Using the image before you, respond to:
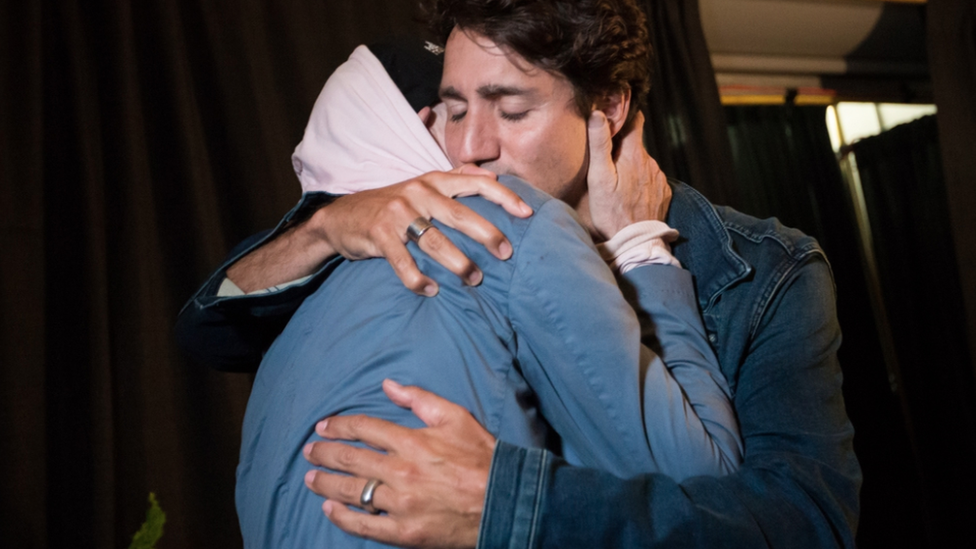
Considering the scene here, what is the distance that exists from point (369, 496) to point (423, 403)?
11 centimetres

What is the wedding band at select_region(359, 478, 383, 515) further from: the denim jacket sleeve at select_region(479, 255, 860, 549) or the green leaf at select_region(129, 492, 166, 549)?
the green leaf at select_region(129, 492, 166, 549)

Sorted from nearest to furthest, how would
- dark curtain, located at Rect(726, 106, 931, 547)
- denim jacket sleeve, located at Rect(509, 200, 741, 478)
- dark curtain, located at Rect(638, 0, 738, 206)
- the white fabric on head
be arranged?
1. denim jacket sleeve, located at Rect(509, 200, 741, 478)
2. the white fabric on head
3. dark curtain, located at Rect(638, 0, 738, 206)
4. dark curtain, located at Rect(726, 106, 931, 547)

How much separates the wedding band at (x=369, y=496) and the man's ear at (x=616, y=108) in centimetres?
74

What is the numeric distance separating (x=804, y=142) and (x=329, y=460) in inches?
130

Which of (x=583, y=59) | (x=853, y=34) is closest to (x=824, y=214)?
(x=853, y=34)

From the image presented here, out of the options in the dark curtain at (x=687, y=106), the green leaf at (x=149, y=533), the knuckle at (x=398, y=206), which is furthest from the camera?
the dark curtain at (x=687, y=106)

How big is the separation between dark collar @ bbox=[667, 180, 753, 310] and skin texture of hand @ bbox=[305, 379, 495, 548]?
1.71 ft

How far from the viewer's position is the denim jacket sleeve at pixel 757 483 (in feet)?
2.69

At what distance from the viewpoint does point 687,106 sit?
9.61 ft

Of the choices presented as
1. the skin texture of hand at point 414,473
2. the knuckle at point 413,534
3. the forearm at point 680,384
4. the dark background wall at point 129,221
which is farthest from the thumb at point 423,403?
the dark background wall at point 129,221

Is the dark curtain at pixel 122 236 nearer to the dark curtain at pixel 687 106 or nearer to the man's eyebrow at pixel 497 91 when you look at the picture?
the man's eyebrow at pixel 497 91

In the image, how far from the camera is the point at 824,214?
3553mm

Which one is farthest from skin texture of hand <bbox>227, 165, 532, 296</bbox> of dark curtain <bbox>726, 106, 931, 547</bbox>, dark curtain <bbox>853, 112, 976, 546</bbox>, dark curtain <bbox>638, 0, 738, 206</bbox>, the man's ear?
dark curtain <bbox>853, 112, 976, 546</bbox>

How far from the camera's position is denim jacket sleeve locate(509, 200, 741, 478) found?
0.79m
